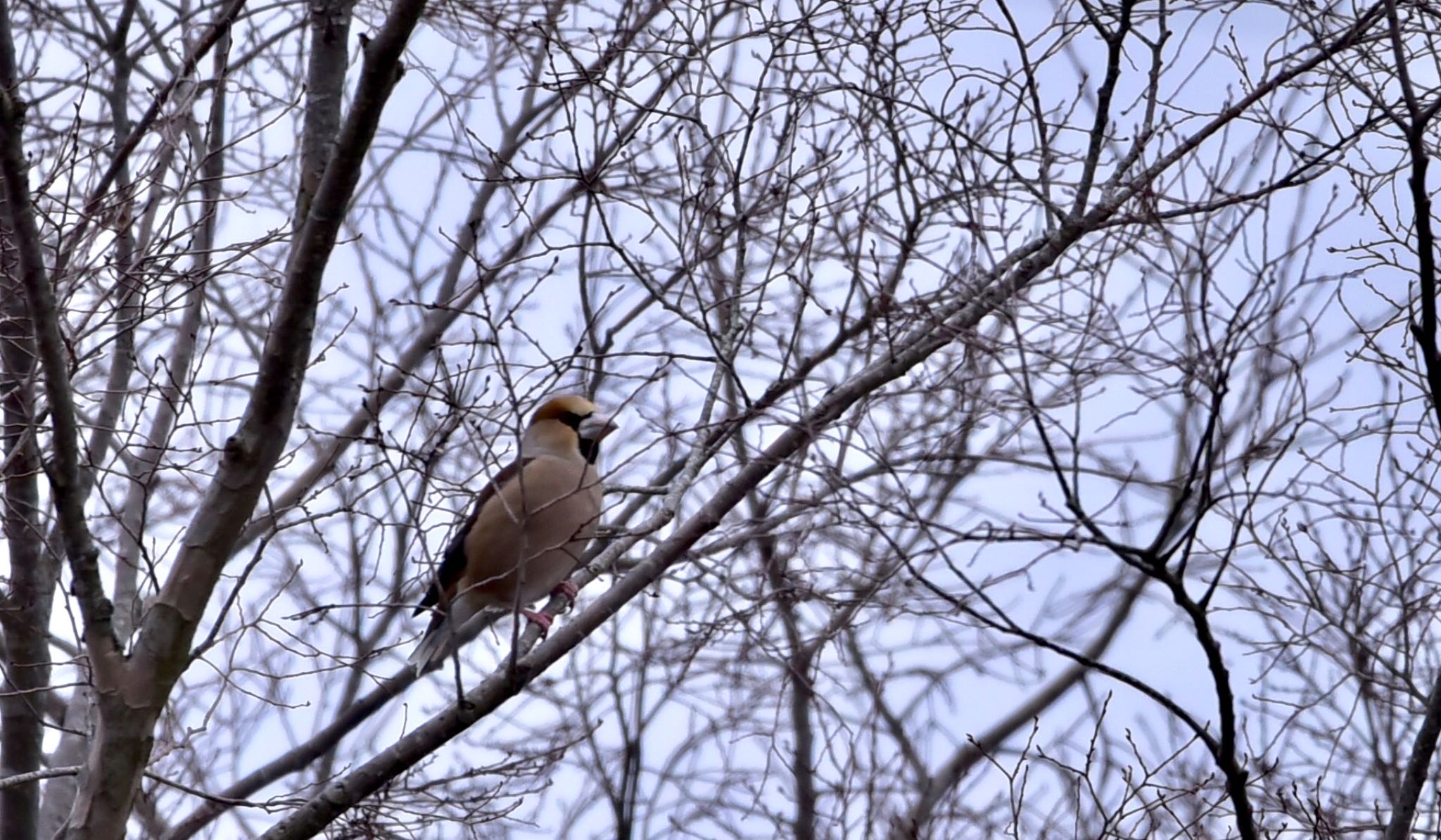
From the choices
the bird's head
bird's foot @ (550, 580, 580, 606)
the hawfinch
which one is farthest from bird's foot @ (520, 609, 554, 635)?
the bird's head

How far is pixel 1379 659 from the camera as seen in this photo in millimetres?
4289

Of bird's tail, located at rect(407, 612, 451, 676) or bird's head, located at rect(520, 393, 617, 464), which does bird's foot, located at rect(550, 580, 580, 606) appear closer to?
bird's tail, located at rect(407, 612, 451, 676)

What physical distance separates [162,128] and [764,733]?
9.81 feet

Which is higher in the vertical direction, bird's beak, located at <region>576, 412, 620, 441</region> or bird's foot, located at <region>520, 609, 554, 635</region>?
bird's beak, located at <region>576, 412, 620, 441</region>

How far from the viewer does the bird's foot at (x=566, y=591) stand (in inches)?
241

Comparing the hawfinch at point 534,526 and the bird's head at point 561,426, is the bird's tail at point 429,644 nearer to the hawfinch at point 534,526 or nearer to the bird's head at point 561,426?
the hawfinch at point 534,526

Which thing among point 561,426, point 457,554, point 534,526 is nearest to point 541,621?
point 534,526

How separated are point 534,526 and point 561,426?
108 centimetres

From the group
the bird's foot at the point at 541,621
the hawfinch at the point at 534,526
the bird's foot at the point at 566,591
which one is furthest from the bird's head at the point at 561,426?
the bird's foot at the point at 541,621

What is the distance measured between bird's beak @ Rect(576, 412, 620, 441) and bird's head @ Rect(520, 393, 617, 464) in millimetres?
14

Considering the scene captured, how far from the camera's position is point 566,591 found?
615cm

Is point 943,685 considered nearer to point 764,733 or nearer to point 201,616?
point 764,733

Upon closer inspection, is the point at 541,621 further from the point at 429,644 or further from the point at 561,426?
the point at 561,426

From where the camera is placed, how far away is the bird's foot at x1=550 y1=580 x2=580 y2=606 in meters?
6.13
